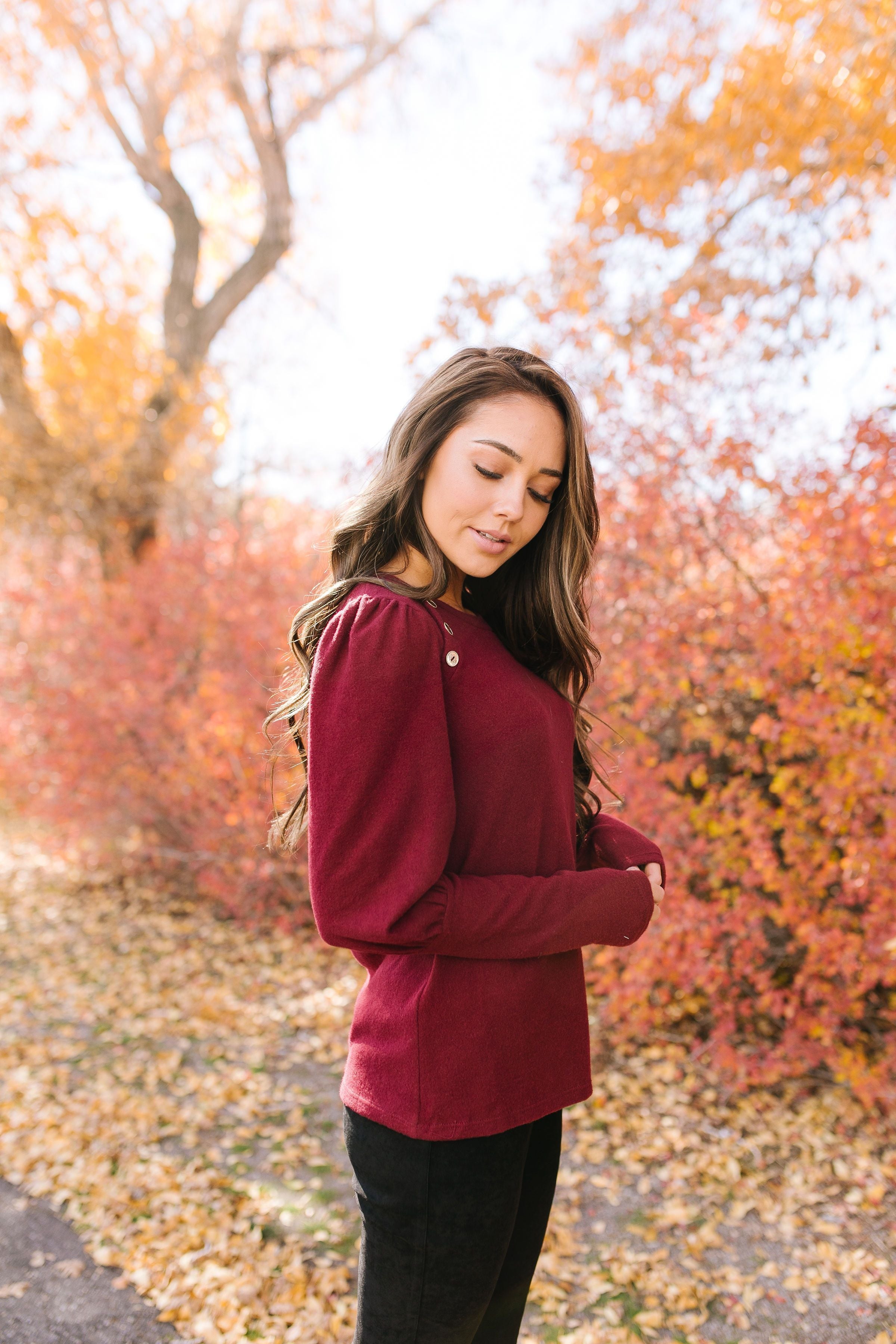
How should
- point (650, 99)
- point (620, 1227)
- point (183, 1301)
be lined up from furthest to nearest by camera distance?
1. point (650, 99)
2. point (620, 1227)
3. point (183, 1301)

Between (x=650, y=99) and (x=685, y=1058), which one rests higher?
(x=650, y=99)

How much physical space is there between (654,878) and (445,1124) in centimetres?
61

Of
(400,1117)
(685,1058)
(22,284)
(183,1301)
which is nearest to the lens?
(400,1117)

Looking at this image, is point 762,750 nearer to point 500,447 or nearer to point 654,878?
point 654,878

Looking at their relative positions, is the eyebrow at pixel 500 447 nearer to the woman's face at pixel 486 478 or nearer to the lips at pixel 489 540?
the woman's face at pixel 486 478

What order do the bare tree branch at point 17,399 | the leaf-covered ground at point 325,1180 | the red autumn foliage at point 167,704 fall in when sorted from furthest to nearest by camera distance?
the bare tree branch at point 17,399 → the red autumn foliage at point 167,704 → the leaf-covered ground at point 325,1180

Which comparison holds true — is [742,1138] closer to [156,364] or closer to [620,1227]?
[620,1227]

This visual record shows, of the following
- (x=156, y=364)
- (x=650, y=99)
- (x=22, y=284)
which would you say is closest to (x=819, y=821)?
(x=650, y=99)

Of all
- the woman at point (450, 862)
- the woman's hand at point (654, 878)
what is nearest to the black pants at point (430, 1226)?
the woman at point (450, 862)

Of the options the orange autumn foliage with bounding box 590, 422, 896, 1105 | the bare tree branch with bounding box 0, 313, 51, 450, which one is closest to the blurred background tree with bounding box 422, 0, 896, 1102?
the orange autumn foliage with bounding box 590, 422, 896, 1105

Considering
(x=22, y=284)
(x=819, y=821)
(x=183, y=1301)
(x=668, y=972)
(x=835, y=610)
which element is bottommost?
(x=183, y=1301)

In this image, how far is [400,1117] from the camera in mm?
1354

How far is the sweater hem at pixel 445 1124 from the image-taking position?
1343 mm

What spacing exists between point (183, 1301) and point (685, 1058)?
2516 mm
